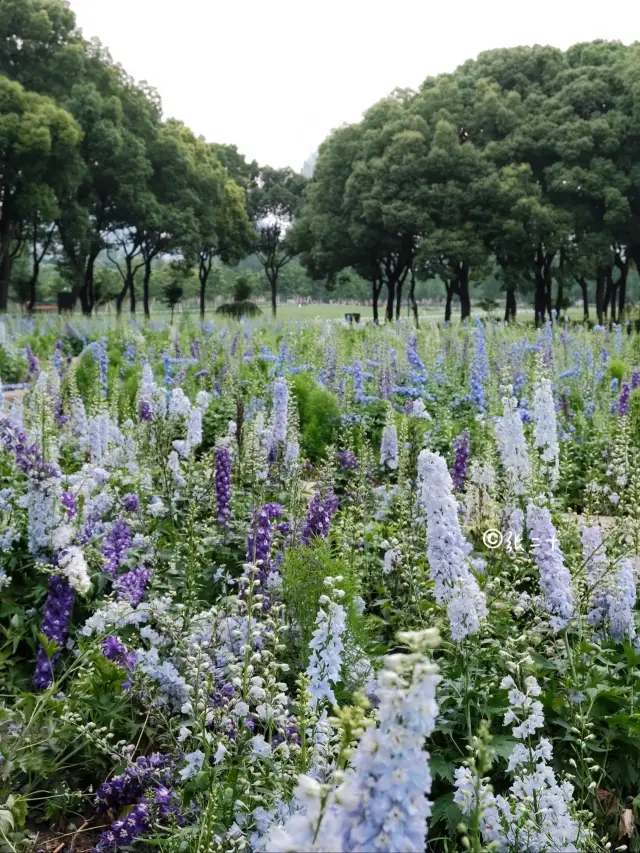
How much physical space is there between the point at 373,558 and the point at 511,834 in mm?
2274

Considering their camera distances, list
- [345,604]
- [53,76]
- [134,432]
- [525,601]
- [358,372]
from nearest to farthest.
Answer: [345,604] < [525,601] < [134,432] < [358,372] < [53,76]

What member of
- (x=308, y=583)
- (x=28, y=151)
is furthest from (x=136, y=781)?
(x=28, y=151)

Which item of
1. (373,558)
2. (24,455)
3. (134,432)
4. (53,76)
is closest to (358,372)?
(134,432)

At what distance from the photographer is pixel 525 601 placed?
3312 millimetres

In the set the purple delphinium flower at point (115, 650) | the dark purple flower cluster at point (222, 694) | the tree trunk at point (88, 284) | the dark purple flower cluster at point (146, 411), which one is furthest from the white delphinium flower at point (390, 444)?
the tree trunk at point (88, 284)

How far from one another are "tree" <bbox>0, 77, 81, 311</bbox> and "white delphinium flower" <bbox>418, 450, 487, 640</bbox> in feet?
90.6

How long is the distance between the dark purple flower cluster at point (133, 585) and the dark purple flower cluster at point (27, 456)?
2.05 feet

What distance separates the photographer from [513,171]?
31.7 metres

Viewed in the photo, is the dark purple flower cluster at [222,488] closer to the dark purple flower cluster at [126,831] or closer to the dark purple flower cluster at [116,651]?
the dark purple flower cluster at [116,651]

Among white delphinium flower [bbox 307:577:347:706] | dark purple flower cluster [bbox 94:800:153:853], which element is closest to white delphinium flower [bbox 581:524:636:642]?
white delphinium flower [bbox 307:577:347:706]

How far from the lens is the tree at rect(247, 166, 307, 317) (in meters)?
58.2

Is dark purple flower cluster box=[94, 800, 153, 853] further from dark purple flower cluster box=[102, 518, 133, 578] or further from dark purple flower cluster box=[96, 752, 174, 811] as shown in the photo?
dark purple flower cluster box=[102, 518, 133, 578]

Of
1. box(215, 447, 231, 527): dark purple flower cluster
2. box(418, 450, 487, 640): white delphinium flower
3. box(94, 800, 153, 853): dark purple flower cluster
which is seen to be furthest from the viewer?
box(215, 447, 231, 527): dark purple flower cluster

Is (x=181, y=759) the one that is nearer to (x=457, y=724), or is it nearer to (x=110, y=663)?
(x=110, y=663)
